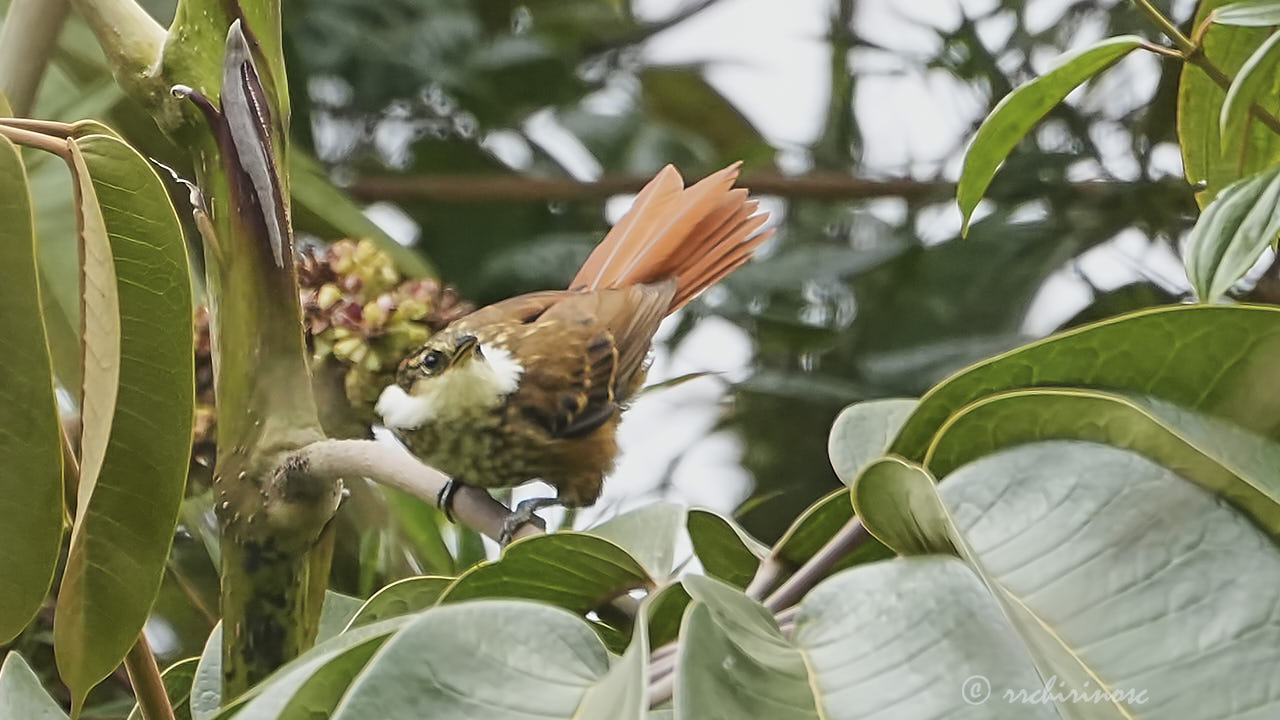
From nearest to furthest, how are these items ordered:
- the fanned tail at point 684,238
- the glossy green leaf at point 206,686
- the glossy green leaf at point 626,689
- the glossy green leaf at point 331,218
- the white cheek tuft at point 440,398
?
the glossy green leaf at point 626,689, the glossy green leaf at point 206,686, the white cheek tuft at point 440,398, the fanned tail at point 684,238, the glossy green leaf at point 331,218

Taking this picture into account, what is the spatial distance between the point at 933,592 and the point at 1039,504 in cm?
4

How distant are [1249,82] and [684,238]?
0.38 meters

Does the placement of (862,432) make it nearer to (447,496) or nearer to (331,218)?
(447,496)

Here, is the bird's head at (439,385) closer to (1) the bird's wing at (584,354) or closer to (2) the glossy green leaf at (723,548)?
(1) the bird's wing at (584,354)

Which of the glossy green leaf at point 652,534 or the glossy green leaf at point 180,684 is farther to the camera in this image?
the glossy green leaf at point 180,684

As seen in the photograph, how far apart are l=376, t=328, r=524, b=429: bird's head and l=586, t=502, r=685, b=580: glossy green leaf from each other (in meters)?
0.16

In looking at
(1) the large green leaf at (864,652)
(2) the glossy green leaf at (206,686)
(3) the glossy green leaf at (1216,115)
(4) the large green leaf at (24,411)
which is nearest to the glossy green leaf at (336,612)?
(2) the glossy green leaf at (206,686)

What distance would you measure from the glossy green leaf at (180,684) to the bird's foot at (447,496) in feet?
0.40

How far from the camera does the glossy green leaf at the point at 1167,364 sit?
0.30 m

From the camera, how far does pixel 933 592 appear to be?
269 mm

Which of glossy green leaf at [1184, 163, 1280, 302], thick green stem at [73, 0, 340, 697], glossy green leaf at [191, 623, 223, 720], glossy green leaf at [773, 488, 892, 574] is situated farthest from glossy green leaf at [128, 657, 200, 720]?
glossy green leaf at [1184, 163, 1280, 302]

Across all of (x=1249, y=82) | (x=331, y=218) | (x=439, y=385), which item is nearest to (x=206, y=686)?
(x=439, y=385)

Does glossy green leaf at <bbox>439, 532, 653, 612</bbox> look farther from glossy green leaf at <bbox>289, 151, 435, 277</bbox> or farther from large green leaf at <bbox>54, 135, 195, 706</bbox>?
glossy green leaf at <bbox>289, 151, 435, 277</bbox>

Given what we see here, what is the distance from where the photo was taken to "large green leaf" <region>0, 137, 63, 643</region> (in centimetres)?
36
